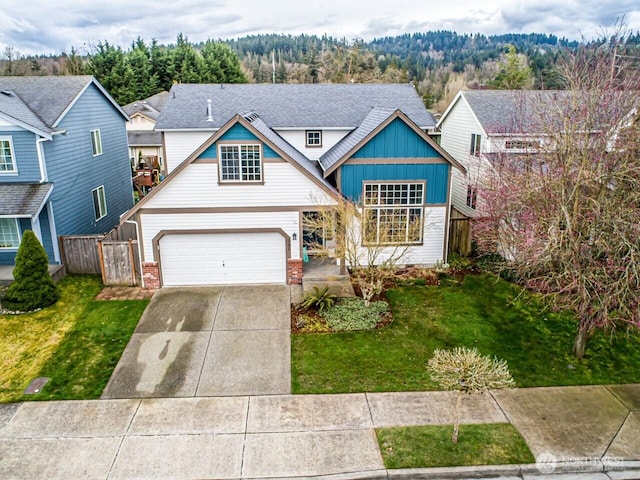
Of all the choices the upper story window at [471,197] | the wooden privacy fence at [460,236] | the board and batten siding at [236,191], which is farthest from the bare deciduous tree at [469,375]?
the upper story window at [471,197]

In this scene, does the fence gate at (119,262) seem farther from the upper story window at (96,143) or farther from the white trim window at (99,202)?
the upper story window at (96,143)

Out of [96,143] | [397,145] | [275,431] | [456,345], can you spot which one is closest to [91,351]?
[275,431]

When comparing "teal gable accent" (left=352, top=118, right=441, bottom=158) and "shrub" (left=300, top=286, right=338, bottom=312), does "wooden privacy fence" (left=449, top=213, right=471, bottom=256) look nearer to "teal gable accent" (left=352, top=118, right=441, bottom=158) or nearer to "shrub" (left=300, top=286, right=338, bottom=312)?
"teal gable accent" (left=352, top=118, right=441, bottom=158)

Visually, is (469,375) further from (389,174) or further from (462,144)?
(462,144)

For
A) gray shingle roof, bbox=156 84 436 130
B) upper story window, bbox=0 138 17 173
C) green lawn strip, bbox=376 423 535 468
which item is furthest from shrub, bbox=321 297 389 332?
upper story window, bbox=0 138 17 173

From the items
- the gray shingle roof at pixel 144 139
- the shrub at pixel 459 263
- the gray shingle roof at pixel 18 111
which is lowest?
the shrub at pixel 459 263

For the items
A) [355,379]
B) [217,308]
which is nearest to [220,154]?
[217,308]
